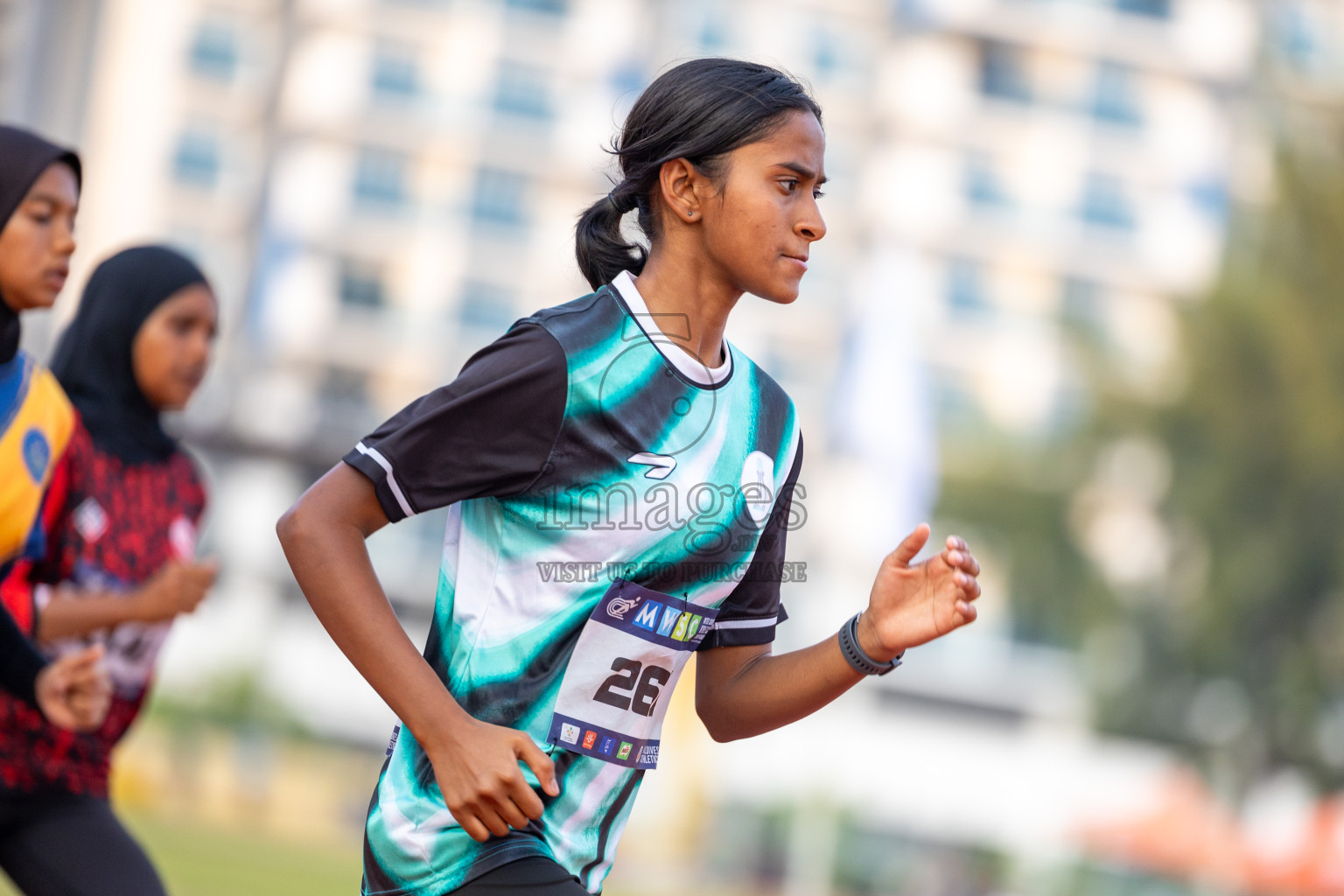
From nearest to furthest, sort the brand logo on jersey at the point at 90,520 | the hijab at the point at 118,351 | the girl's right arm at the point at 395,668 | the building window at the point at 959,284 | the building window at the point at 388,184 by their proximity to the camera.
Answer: the girl's right arm at the point at 395,668 < the brand logo on jersey at the point at 90,520 < the hijab at the point at 118,351 < the building window at the point at 388,184 < the building window at the point at 959,284

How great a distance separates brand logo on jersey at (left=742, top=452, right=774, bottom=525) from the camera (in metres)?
2.51

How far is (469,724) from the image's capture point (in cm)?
214

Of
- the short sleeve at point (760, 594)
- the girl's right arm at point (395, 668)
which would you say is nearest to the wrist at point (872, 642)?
the short sleeve at point (760, 594)

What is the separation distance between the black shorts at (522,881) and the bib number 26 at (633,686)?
26 cm

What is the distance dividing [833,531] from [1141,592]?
25812 mm

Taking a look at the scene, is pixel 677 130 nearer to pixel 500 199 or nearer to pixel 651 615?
pixel 651 615

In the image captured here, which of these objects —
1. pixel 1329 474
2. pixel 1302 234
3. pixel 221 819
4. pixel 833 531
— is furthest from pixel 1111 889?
pixel 833 531

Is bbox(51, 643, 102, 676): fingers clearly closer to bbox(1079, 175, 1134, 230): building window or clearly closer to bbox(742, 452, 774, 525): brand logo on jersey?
bbox(742, 452, 774, 525): brand logo on jersey

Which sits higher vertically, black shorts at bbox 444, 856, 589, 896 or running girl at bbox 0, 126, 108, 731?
running girl at bbox 0, 126, 108, 731

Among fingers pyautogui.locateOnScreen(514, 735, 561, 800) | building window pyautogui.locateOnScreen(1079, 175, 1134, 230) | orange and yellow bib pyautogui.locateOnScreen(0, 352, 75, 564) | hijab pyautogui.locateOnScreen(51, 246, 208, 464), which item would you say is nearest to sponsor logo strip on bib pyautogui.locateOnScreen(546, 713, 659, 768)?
fingers pyautogui.locateOnScreen(514, 735, 561, 800)

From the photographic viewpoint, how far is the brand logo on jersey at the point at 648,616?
2.36m

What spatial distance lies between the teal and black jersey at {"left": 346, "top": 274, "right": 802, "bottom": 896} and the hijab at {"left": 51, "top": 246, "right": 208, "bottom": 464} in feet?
5.99

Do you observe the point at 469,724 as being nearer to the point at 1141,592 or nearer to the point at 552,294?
the point at 1141,592

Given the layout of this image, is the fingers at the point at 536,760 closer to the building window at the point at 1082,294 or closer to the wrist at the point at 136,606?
the wrist at the point at 136,606
